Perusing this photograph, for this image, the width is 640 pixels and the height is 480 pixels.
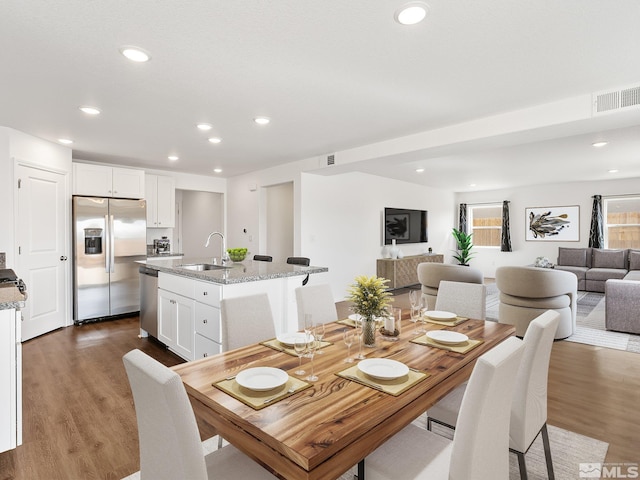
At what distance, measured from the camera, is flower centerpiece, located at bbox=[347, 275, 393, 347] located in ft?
5.83

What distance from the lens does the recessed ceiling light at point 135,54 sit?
2.20m

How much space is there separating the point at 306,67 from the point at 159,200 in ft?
15.3

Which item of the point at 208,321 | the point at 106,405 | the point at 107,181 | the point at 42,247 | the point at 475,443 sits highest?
the point at 107,181

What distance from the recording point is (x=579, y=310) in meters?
5.73

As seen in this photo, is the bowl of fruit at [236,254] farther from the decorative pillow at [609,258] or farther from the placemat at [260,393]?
the decorative pillow at [609,258]

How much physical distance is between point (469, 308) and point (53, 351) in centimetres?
426

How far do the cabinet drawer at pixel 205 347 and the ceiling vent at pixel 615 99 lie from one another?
366cm

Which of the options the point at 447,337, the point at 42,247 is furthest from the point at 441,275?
the point at 42,247

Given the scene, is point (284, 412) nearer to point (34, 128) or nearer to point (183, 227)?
point (34, 128)

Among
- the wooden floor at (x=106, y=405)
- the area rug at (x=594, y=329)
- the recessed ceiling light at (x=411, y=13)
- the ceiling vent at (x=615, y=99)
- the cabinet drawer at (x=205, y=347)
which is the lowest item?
the wooden floor at (x=106, y=405)

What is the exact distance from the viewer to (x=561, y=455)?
6.67ft

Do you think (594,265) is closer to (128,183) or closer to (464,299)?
(464,299)

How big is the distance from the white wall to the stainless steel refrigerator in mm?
8267

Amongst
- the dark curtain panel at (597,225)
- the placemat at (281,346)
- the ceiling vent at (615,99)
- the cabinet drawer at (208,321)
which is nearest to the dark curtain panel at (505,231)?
the dark curtain panel at (597,225)
